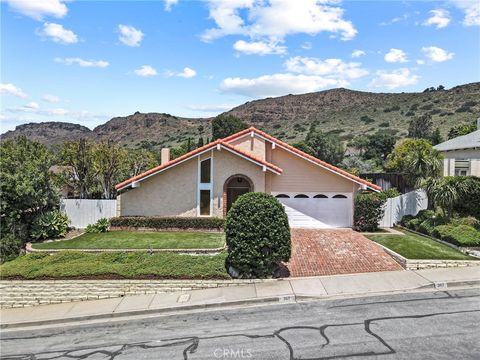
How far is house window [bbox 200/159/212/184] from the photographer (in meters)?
21.9

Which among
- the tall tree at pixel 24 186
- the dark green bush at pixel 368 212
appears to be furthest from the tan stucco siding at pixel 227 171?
the tall tree at pixel 24 186

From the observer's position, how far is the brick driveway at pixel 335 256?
49.9ft

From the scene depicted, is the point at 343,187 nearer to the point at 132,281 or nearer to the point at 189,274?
the point at 189,274

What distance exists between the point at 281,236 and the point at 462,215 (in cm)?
1078

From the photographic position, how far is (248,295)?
1323 centimetres

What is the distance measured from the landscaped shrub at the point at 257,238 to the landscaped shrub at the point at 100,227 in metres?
9.38

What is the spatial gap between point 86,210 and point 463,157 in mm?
23976

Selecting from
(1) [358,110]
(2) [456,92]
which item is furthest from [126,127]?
(2) [456,92]

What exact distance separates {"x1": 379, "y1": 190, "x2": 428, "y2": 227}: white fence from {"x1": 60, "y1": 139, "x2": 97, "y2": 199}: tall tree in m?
17.0

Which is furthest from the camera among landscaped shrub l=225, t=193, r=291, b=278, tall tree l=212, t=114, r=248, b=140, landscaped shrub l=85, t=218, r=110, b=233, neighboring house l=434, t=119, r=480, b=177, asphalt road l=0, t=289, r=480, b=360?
tall tree l=212, t=114, r=248, b=140

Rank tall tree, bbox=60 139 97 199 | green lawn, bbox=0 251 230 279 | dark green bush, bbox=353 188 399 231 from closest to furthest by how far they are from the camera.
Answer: green lawn, bbox=0 251 230 279 → dark green bush, bbox=353 188 399 231 → tall tree, bbox=60 139 97 199

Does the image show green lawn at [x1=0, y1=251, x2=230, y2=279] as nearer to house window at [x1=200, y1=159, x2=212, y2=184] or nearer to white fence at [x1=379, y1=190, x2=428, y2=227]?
house window at [x1=200, y1=159, x2=212, y2=184]

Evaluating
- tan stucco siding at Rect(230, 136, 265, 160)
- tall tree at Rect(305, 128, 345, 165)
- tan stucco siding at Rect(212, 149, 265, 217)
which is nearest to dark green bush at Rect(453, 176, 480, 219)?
tan stucco siding at Rect(212, 149, 265, 217)

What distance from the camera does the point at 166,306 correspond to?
42.4ft
